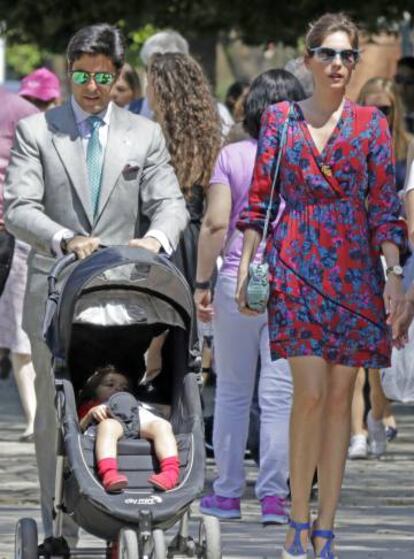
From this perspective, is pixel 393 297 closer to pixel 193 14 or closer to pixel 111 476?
pixel 111 476

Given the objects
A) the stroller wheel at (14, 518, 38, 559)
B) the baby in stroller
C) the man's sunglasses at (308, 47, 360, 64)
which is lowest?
the stroller wheel at (14, 518, 38, 559)

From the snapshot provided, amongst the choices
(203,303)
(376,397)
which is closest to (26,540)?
(203,303)

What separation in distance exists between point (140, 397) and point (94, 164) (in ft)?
3.24

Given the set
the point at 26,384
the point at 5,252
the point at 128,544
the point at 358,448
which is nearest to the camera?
the point at 128,544

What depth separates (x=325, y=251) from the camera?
7.48m

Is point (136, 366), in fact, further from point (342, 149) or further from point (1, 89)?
point (1, 89)

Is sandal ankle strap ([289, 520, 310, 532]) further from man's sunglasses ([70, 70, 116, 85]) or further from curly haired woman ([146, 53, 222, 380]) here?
curly haired woman ([146, 53, 222, 380])

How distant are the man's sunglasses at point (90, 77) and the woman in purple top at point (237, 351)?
1332mm

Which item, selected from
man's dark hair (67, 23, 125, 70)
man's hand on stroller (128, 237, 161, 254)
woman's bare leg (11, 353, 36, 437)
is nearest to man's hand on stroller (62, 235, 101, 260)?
man's hand on stroller (128, 237, 161, 254)

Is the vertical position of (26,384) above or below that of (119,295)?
below

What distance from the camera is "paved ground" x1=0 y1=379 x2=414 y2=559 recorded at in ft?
26.4

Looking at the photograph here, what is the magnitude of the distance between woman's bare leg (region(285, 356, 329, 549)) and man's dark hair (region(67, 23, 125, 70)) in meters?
1.36

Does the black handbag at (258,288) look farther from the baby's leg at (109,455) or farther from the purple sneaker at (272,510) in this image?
the purple sneaker at (272,510)

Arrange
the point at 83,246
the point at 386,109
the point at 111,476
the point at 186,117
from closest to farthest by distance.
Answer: the point at 111,476
the point at 83,246
the point at 186,117
the point at 386,109
